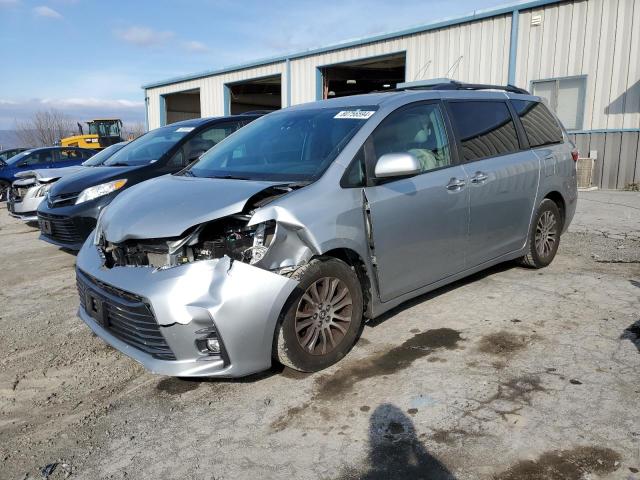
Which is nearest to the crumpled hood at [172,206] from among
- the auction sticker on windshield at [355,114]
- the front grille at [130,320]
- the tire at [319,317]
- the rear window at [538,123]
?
the front grille at [130,320]

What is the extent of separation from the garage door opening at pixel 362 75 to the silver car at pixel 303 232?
43.1 ft

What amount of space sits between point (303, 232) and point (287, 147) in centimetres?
109

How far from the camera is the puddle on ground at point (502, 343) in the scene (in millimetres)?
3494

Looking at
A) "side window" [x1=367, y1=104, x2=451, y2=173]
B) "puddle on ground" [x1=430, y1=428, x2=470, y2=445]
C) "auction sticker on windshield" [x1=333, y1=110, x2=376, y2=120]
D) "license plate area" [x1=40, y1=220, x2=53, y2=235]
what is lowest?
"puddle on ground" [x1=430, y1=428, x2=470, y2=445]

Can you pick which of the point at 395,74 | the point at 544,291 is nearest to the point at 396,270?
the point at 544,291

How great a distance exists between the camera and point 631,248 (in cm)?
Result: 636

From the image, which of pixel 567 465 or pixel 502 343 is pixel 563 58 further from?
pixel 567 465

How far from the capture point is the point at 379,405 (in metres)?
2.85

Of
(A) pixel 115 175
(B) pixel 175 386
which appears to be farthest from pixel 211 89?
(B) pixel 175 386

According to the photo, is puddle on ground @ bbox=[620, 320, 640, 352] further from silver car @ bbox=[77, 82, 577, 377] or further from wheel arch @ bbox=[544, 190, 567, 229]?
wheel arch @ bbox=[544, 190, 567, 229]

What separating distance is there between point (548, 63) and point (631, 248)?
8503 mm

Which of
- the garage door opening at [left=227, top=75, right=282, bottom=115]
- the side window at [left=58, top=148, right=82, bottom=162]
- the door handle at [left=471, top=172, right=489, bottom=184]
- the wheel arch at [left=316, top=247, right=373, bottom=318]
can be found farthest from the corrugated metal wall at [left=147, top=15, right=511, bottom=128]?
the wheel arch at [left=316, top=247, right=373, bottom=318]

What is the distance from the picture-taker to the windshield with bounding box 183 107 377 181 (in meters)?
3.50

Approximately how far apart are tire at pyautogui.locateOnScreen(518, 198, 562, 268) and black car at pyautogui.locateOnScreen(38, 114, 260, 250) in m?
4.12
